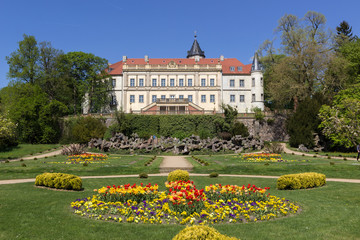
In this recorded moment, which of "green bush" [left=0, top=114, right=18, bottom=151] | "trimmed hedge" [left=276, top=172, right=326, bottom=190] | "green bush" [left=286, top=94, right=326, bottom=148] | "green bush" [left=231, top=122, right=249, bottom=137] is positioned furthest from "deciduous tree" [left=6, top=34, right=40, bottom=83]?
"trimmed hedge" [left=276, top=172, right=326, bottom=190]

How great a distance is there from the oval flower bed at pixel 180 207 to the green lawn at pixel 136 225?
1.39ft

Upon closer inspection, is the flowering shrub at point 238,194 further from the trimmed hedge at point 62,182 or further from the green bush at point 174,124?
the green bush at point 174,124

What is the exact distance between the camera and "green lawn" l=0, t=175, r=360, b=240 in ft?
26.6

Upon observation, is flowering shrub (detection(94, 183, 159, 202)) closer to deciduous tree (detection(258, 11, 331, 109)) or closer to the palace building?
deciduous tree (detection(258, 11, 331, 109))

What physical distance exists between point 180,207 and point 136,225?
1690 millimetres

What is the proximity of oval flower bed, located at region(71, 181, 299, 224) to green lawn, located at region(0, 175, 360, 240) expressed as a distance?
0.42 meters

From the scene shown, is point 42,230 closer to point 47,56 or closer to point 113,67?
point 47,56

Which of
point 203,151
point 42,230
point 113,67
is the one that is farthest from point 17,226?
point 113,67

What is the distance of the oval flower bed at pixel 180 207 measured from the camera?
9.51 m

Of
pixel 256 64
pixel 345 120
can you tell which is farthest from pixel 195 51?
pixel 345 120

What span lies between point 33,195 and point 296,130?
3648 centimetres

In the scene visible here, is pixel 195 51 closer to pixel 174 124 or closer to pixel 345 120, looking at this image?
pixel 174 124

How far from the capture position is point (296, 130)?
4169 cm

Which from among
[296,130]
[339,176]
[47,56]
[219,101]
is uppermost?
[47,56]
